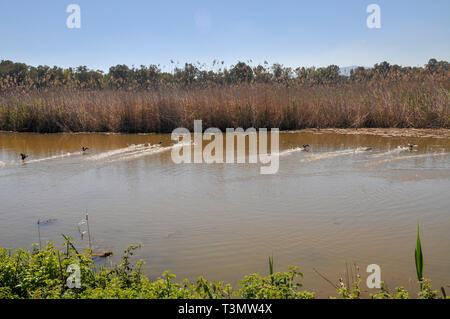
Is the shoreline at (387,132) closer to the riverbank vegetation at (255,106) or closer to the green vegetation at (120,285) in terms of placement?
the riverbank vegetation at (255,106)

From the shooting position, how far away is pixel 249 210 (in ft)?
18.6

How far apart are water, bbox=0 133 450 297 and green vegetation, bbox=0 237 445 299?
20.4 inches

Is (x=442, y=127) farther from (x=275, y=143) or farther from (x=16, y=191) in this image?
(x=16, y=191)

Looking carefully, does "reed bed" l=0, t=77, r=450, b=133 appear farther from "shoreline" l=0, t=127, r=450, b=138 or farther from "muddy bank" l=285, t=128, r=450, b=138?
"muddy bank" l=285, t=128, r=450, b=138

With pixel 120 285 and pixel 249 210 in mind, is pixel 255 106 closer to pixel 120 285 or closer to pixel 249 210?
pixel 249 210

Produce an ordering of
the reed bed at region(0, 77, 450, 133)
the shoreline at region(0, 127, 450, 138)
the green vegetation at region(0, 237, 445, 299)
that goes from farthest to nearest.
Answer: the reed bed at region(0, 77, 450, 133) < the shoreline at region(0, 127, 450, 138) < the green vegetation at region(0, 237, 445, 299)

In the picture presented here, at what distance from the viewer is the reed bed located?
14.3 meters

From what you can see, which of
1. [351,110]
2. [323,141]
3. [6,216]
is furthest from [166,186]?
[351,110]

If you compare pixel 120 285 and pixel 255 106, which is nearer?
pixel 120 285

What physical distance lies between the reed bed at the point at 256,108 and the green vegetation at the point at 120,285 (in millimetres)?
11471

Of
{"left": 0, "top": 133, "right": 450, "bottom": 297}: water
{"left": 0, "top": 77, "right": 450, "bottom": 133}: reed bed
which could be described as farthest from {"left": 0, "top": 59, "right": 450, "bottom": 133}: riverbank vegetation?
{"left": 0, "top": 133, "right": 450, "bottom": 297}: water

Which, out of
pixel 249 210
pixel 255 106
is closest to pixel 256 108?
pixel 255 106

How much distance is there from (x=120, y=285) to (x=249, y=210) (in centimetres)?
270

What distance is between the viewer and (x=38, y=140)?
14.1m
